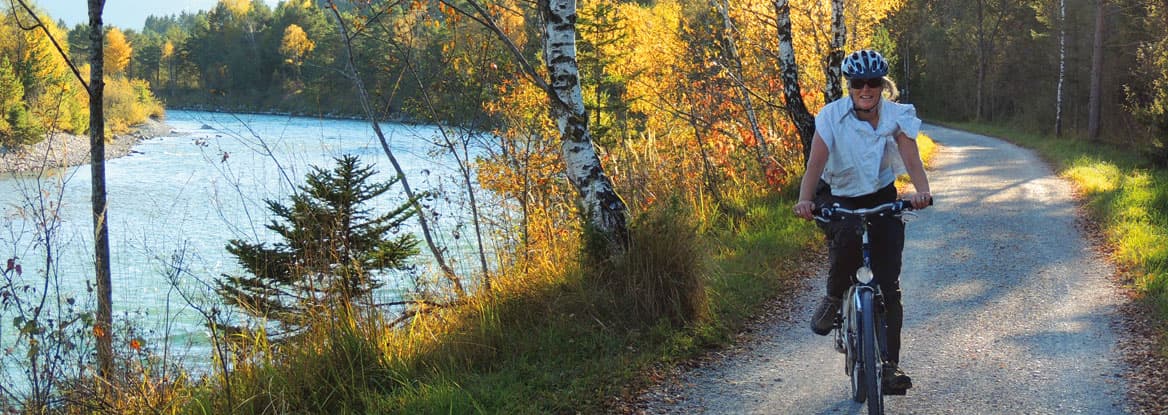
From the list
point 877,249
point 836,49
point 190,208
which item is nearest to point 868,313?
Answer: point 877,249

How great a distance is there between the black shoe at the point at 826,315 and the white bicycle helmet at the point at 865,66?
3.91 feet

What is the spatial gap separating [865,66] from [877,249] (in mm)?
867

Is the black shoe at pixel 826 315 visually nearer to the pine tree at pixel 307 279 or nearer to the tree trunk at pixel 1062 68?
the pine tree at pixel 307 279

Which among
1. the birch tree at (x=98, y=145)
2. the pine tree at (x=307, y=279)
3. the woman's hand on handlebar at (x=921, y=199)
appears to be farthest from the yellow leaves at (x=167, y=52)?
the woman's hand on handlebar at (x=921, y=199)

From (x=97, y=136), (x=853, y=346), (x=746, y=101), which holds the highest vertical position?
(x=746, y=101)

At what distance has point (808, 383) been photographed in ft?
17.5

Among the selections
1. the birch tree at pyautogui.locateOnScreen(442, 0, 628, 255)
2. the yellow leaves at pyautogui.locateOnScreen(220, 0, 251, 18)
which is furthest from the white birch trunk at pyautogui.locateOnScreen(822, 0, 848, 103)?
the yellow leaves at pyautogui.locateOnScreen(220, 0, 251, 18)

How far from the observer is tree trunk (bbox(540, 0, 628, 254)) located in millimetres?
6891

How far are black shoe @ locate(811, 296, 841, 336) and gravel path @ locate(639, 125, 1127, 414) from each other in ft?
1.40

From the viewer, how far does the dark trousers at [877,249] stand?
4289 millimetres

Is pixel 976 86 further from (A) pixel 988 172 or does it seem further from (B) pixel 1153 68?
(A) pixel 988 172

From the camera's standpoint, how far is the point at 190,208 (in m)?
18.2

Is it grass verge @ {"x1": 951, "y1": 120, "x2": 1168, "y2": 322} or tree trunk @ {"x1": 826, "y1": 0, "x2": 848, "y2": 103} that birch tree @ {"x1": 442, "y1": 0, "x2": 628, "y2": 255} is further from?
tree trunk @ {"x1": 826, "y1": 0, "x2": 848, "y2": 103}

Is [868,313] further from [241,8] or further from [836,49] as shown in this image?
[241,8]
